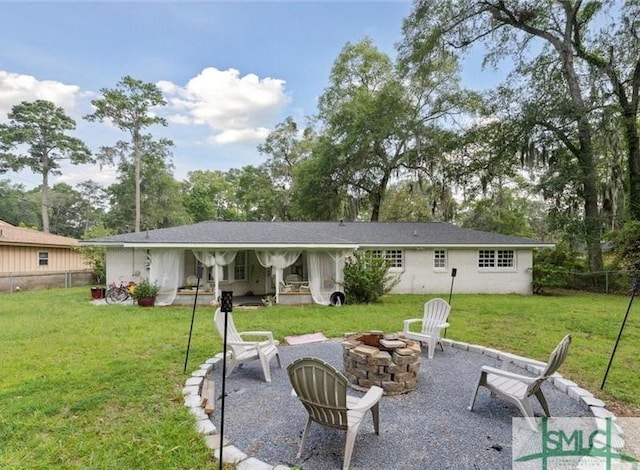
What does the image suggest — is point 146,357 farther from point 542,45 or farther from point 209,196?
point 209,196

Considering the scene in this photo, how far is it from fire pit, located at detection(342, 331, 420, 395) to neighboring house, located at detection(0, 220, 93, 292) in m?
16.6

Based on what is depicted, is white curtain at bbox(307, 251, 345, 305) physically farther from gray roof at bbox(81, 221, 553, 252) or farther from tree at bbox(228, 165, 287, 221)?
tree at bbox(228, 165, 287, 221)

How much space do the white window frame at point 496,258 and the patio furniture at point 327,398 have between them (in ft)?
43.1

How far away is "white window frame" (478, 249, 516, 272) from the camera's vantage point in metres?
14.5

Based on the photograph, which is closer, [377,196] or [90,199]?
[377,196]

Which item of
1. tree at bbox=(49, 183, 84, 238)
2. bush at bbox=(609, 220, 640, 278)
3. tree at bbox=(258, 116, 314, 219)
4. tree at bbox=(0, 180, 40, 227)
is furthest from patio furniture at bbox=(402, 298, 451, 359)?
tree at bbox=(49, 183, 84, 238)

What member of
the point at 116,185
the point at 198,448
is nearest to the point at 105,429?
the point at 198,448

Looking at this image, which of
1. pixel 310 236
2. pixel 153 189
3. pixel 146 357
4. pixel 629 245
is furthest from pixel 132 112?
pixel 629 245

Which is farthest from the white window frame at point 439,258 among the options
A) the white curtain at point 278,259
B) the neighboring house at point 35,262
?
the neighboring house at point 35,262

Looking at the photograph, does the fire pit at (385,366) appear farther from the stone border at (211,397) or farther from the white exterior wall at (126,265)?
the white exterior wall at (126,265)

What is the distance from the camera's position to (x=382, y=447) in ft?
10.2

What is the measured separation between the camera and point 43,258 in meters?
17.4

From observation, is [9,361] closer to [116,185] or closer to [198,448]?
[198,448]

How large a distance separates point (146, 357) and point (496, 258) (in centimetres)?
1387
